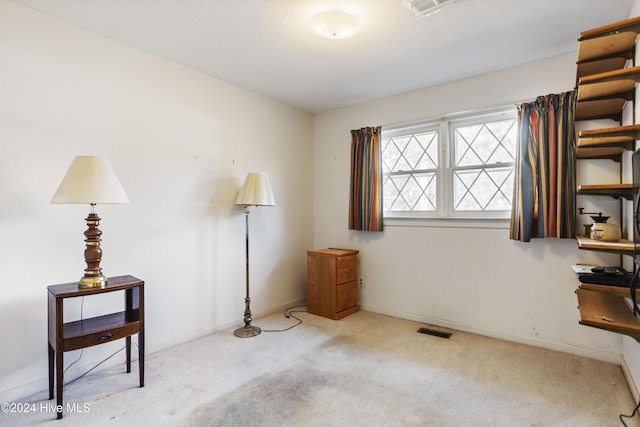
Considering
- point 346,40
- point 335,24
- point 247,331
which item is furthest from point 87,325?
point 346,40

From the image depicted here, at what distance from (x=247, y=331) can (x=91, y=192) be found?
6.04ft

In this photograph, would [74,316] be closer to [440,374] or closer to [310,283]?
[310,283]

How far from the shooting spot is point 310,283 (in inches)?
148

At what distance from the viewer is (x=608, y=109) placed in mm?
2266

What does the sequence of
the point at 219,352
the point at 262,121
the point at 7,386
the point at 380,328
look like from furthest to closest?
1. the point at 262,121
2. the point at 380,328
3. the point at 219,352
4. the point at 7,386

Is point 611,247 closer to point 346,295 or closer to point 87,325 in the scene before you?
point 346,295

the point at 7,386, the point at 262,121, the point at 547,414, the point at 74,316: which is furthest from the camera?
the point at 262,121

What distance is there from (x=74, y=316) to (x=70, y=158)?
109 cm

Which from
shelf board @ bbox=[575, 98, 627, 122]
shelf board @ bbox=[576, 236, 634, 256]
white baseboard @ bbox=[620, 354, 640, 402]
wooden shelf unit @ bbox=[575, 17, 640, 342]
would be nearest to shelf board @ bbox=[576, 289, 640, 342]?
wooden shelf unit @ bbox=[575, 17, 640, 342]

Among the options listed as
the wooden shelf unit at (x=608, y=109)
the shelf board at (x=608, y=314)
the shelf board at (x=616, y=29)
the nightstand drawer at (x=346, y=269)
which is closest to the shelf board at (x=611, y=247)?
the wooden shelf unit at (x=608, y=109)

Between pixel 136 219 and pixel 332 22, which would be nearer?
pixel 332 22

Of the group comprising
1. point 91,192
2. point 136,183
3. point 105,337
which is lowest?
point 105,337

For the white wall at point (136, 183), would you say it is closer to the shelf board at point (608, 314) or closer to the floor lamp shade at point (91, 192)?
the floor lamp shade at point (91, 192)

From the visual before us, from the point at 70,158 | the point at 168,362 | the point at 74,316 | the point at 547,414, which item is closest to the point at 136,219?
the point at 70,158
